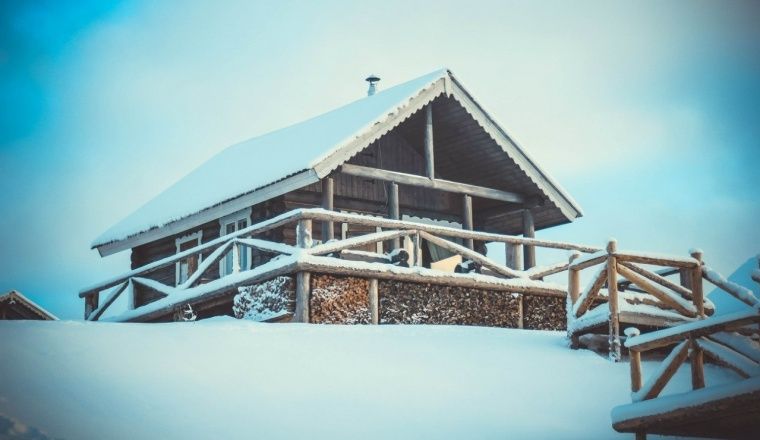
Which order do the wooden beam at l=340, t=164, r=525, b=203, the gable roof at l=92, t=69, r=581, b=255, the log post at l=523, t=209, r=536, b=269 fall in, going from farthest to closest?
1. the log post at l=523, t=209, r=536, b=269
2. the wooden beam at l=340, t=164, r=525, b=203
3. the gable roof at l=92, t=69, r=581, b=255

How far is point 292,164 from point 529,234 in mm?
6251

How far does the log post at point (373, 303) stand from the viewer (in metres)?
16.8

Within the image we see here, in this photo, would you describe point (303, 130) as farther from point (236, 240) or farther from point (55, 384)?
point (55, 384)

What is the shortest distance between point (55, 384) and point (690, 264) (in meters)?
9.21

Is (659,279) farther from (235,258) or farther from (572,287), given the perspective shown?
(235,258)

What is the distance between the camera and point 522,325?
18.5 metres

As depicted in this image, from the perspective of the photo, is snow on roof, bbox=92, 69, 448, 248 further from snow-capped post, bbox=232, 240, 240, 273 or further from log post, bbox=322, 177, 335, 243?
snow-capped post, bbox=232, 240, 240, 273

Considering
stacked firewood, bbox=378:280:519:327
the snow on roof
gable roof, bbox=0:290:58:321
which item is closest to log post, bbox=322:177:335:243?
the snow on roof

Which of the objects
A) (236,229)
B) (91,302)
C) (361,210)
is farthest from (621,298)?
(91,302)

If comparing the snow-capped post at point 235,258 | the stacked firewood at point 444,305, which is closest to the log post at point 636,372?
the stacked firewood at point 444,305

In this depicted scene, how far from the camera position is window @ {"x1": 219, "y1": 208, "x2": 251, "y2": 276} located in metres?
21.6

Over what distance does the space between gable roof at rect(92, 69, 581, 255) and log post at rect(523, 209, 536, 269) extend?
76cm

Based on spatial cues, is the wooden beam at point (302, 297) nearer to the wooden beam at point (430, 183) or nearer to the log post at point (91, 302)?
the wooden beam at point (430, 183)

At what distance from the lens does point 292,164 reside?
19422mm
